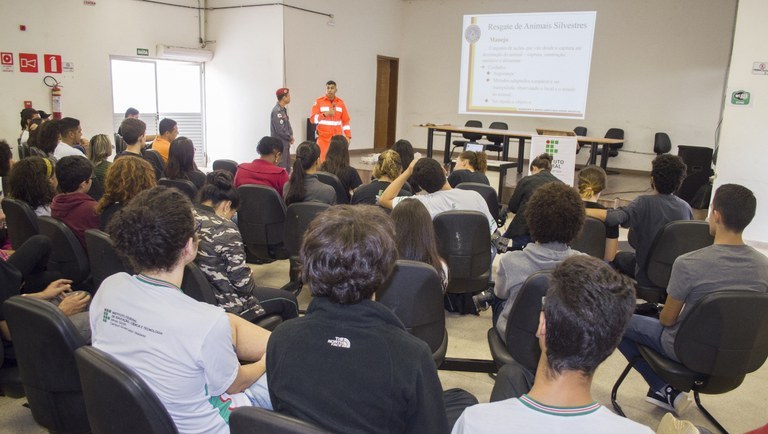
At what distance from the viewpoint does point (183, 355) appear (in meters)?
1.40

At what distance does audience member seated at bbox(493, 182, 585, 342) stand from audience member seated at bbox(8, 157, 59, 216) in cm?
257

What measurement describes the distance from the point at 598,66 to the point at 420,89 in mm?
3726

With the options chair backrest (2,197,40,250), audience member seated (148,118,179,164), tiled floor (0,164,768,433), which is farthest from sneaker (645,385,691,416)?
audience member seated (148,118,179,164)

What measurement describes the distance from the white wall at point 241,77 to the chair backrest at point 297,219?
638 centimetres

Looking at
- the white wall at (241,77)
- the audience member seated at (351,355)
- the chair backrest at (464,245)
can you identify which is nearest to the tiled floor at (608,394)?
the chair backrest at (464,245)

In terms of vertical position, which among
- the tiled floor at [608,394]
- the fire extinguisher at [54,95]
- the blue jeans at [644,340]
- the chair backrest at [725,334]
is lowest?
the tiled floor at [608,394]

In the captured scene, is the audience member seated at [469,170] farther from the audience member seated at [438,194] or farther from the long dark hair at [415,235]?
the long dark hair at [415,235]

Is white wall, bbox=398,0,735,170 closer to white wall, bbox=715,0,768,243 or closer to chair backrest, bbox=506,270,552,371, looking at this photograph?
white wall, bbox=715,0,768,243

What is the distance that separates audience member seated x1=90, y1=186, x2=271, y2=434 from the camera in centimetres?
141

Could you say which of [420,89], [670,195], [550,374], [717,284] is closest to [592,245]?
[670,195]

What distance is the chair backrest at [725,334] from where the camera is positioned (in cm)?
209

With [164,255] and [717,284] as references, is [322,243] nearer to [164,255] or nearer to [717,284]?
[164,255]

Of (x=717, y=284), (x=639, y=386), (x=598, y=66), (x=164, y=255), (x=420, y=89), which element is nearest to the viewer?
(x=164, y=255)

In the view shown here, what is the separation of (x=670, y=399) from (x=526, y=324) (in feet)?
3.36
